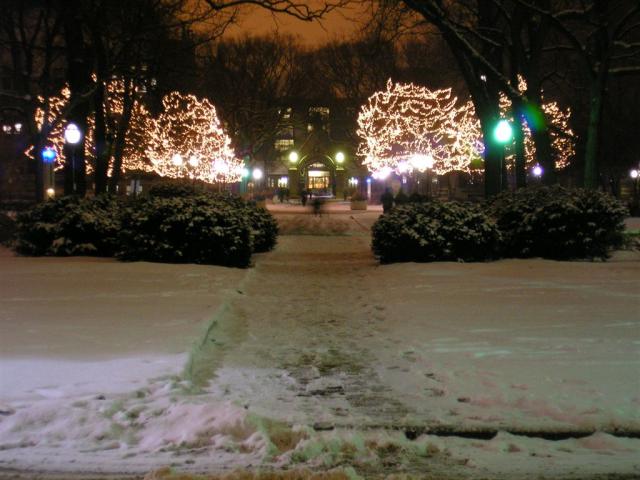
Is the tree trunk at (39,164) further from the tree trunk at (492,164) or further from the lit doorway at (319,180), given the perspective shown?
the lit doorway at (319,180)

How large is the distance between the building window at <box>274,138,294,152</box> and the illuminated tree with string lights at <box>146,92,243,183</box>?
3167 cm

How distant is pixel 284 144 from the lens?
8500 centimetres

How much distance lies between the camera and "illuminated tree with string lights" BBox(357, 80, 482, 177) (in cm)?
4378

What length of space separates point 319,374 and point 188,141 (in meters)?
38.3

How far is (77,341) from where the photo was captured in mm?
8328

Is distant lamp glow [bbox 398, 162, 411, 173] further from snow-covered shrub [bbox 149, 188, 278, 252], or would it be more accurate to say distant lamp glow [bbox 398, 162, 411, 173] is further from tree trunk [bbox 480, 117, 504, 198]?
snow-covered shrub [bbox 149, 188, 278, 252]

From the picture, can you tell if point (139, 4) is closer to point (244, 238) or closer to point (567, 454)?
point (244, 238)

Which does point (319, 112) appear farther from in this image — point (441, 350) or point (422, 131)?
point (441, 350)

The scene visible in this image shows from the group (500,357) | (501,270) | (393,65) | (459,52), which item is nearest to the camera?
(500,357)

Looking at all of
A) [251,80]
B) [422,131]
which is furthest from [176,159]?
[422,131]

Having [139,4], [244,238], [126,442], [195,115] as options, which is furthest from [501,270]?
[195,115]

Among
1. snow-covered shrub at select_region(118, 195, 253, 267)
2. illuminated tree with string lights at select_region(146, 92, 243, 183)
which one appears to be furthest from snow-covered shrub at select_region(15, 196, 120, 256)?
illuminated tree with string lights at select_region(146, 92, 243, 183)

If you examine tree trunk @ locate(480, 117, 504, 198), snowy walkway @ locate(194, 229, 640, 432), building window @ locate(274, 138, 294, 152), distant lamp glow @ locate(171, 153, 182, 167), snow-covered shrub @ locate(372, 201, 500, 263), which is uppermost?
building window @ locate(274, 138, 294, 152)

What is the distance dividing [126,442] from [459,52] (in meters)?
18.6
